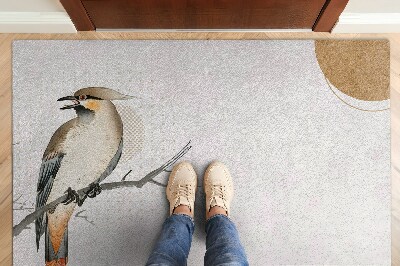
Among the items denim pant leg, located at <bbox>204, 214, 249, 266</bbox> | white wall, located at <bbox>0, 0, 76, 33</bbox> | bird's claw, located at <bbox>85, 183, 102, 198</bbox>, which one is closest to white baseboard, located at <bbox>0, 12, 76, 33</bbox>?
white wall, located at <bbox>0, 0, 76, 33</bbox>

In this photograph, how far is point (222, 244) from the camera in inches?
46.5

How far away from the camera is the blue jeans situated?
111cm

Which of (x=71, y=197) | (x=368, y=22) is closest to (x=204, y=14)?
(x=368, y=22)

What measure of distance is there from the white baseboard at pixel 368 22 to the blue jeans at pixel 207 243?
0.71m

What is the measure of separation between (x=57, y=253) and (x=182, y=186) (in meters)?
0.48

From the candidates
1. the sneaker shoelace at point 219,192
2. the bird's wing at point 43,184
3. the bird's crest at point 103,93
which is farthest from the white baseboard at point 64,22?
the sneaker shoelace at point 219,192

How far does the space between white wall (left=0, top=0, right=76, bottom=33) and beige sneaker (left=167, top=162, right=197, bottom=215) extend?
0.57 metres

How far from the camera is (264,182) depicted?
54.6 inches

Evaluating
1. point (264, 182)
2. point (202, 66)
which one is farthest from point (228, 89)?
point (264, 182)

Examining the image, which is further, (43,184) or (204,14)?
(43,184)

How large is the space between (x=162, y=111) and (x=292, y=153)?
0.45 meters

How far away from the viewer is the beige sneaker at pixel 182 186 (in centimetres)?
135

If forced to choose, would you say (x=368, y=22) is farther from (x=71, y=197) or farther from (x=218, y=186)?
(x=71, y=197)

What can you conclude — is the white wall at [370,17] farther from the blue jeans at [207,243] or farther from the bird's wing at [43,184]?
the bird's wing at [43,184]
